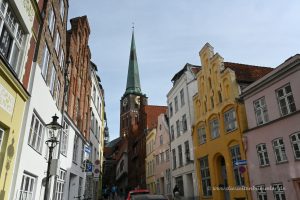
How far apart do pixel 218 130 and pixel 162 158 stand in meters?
13.9

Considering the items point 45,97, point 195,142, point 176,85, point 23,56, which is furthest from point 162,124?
point 23,56

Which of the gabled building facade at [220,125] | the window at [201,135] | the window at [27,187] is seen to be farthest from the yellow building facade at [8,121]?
the window at [201,135]

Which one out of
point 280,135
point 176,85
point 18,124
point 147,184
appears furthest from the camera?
point 147,184

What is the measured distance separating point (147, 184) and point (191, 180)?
16238 millimetres

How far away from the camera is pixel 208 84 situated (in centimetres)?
2530

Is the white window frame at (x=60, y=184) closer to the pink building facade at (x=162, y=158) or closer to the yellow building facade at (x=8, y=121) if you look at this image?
the yellow building facade at (x=8, y=121)

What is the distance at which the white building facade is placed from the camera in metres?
27.2

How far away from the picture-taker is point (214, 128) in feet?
78.2

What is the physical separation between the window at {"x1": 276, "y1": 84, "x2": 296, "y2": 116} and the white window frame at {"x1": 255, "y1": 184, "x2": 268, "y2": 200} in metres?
4.83

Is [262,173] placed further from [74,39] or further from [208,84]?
[74,39]

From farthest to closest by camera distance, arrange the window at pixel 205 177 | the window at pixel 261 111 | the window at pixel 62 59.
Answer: the window at pixel 205 177, the window at pixel 261 111, the window at pixel 62 59

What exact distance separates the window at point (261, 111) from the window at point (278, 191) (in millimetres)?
4015

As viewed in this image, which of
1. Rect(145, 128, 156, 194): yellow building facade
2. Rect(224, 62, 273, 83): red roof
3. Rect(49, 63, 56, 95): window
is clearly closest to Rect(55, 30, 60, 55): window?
Rect(49, 63, 56, 95): window

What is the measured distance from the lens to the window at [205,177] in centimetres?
2373
